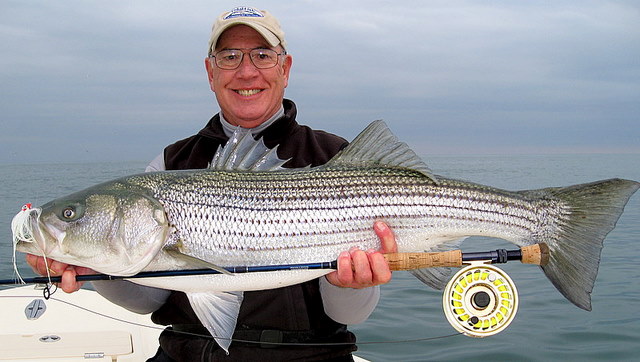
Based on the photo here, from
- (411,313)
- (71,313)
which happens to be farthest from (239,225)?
(411,313)

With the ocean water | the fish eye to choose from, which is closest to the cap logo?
the fish eye

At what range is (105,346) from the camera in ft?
16.9

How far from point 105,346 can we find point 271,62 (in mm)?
3086

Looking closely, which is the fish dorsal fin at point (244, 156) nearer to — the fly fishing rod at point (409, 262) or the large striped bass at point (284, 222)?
the large striped bass at point (284, 222)

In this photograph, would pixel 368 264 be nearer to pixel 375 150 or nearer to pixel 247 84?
pixel 375 150

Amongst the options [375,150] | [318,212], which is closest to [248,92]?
[375,150]

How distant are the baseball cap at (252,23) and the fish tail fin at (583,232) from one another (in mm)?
2440

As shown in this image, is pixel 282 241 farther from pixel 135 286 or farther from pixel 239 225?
pixel 135 286

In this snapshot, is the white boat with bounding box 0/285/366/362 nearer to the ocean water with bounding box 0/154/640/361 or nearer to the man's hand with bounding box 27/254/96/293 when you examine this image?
the man's hand with bounding box 27/254/96/293

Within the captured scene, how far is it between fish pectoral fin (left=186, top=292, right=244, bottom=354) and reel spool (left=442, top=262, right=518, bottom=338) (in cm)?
141

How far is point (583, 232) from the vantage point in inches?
136

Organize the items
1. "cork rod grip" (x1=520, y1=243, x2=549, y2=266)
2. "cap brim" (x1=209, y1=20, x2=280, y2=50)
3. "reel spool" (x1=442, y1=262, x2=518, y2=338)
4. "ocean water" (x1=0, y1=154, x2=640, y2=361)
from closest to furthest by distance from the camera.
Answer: "cork rod grip" (x1=520, y1=243, x2=549, y2=266)
"reel spool" (x1=442, y1=262, x2=518, y2=338)
"cap brim" (x1=209, y1=20, x2=280, y2=50)
"ocean water" (x1=0, y1=154, x2=640, y2=361)

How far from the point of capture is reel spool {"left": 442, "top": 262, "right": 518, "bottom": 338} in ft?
11.9

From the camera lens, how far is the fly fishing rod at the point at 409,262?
336cm
